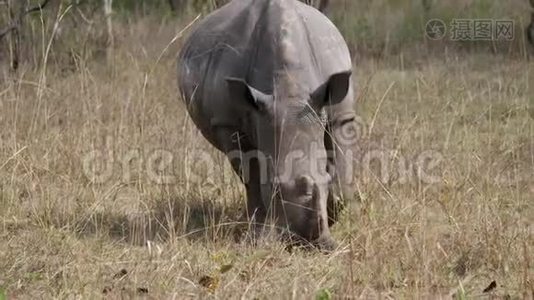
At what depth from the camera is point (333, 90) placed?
14.6ft

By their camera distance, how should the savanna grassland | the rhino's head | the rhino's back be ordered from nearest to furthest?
the savanna grassland < the rhino's head < the rhino's back

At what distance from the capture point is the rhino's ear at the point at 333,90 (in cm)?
442

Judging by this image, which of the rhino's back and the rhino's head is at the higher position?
the rhino's back

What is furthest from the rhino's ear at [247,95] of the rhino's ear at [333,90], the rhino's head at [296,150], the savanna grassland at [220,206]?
the savanna grassland at [220,206]

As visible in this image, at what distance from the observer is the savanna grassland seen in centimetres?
402

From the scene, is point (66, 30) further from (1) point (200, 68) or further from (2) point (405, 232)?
(2) point (405, 232)

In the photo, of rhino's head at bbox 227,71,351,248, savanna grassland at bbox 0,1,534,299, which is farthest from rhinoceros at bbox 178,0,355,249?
savanna grassland at bbox 0,1,534,299

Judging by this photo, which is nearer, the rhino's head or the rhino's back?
the rhino's head

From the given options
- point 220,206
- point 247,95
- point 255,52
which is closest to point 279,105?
point 247,95

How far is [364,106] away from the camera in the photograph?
7496mm

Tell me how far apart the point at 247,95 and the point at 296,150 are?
344mm

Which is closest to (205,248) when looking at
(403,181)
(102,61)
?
(403,181)

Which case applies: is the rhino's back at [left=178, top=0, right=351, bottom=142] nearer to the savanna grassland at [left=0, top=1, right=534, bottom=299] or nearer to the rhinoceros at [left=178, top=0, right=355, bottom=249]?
the rhinoceros at [left=178, top=0, right=355, bottom=249]

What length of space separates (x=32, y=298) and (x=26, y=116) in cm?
315
